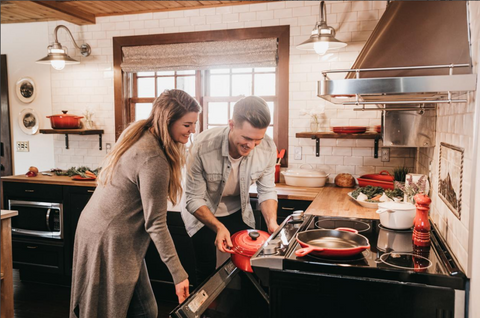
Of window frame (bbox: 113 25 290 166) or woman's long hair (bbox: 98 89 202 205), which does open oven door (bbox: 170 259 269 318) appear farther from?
window frame (bbox: 113 25 290 166)

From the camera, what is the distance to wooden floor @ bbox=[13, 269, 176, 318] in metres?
3.16

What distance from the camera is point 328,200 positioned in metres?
2.91

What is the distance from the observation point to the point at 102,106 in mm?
4520

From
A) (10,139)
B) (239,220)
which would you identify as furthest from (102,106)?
(239,220)

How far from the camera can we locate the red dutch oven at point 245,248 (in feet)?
5.81

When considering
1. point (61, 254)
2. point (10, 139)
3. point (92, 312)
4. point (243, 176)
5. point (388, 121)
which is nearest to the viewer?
point (92, 312)

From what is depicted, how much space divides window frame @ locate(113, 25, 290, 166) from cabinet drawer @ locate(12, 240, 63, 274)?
4.58 ft

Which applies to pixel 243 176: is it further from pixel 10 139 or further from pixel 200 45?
pixel 10 139

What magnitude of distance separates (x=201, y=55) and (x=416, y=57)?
108 inches

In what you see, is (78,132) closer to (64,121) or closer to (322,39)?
(64,121)

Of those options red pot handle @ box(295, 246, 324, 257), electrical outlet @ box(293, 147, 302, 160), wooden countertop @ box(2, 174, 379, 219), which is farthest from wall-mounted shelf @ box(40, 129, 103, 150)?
red pot handle @ box(295, 246, 324, 257)

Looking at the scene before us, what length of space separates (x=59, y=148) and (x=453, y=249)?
442cm

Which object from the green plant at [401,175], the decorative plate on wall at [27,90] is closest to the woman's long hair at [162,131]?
the green plant at [401,175]

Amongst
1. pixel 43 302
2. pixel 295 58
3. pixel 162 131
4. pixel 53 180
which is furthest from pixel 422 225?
pixel 53 180
